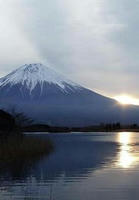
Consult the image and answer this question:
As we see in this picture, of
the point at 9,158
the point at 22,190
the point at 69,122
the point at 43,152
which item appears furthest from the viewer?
the point at 69,122

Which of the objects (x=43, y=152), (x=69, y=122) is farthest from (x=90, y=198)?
(x=69, y=122)

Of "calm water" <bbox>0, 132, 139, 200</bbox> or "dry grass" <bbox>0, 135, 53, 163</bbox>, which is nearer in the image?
"calm water" <bbox>0, 132, 139, 200</bbox>

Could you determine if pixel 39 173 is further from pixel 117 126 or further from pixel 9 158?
pixel 117 126

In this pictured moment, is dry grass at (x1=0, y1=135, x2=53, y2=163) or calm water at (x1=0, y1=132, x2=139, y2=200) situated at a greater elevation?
dry grass at (x1=0, y1=135, x2=53, y2=163)

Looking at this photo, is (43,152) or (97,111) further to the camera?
(97,111)

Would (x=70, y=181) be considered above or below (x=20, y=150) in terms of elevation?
below

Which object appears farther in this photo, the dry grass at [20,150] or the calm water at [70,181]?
the dry grass at [20,150]

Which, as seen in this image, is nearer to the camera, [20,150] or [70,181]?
[70,181]

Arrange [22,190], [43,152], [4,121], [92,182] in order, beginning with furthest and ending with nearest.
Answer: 1. [4,121]
2. [43,152]
3. [92,182]
4. [22,190]

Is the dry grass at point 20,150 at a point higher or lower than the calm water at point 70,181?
higher

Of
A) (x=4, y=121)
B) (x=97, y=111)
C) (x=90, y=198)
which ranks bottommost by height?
(x=90, y=198)

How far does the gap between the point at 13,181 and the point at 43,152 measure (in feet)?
44.7

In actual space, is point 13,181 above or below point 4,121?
below

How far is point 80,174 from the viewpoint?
1911 centimetres
